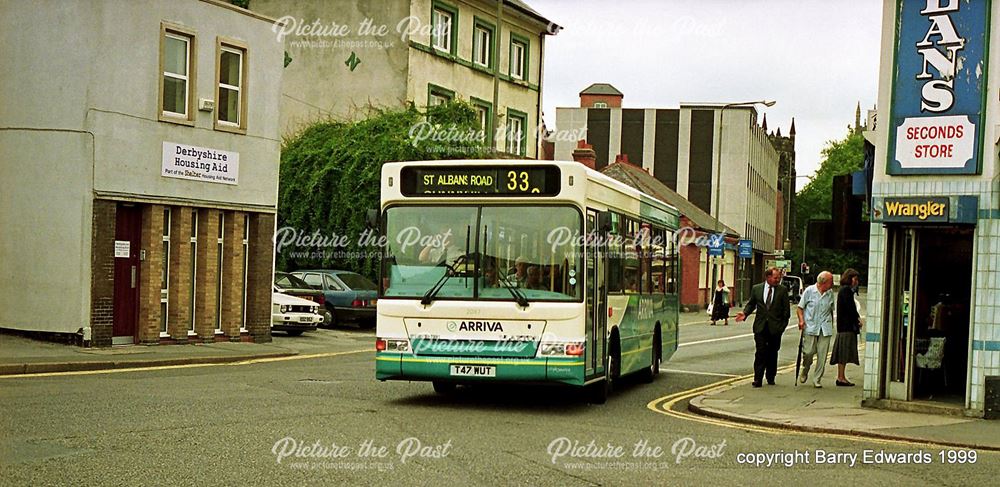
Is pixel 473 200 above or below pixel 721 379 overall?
above

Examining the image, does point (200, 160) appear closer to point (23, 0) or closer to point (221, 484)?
point (23, 0)

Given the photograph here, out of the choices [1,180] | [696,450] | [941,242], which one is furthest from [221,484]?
[1,180]

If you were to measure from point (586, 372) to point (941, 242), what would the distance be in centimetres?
503

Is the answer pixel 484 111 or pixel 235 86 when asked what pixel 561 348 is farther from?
pixel 484 111

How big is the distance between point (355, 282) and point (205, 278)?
9.08 meters

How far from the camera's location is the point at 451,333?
552 inches

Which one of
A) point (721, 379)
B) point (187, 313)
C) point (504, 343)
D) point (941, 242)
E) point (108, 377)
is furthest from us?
point (187, 313)

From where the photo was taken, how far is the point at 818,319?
1847 centimetres

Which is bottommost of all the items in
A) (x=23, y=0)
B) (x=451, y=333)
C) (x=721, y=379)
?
(x=721, y=379)

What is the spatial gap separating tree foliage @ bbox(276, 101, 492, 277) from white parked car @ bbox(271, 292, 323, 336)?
6.65 m

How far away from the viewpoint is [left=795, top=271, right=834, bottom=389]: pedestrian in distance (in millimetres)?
18453

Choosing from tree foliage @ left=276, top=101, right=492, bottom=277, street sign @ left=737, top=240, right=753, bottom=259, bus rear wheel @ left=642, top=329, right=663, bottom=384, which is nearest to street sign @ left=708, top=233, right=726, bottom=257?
street sign @ left=737, top=240, right=753, bottom=259

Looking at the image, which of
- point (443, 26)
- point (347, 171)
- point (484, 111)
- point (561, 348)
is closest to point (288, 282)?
point (347, 171)

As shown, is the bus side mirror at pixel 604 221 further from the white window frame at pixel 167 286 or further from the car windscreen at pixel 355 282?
the car windscreen at pixel 355 282
